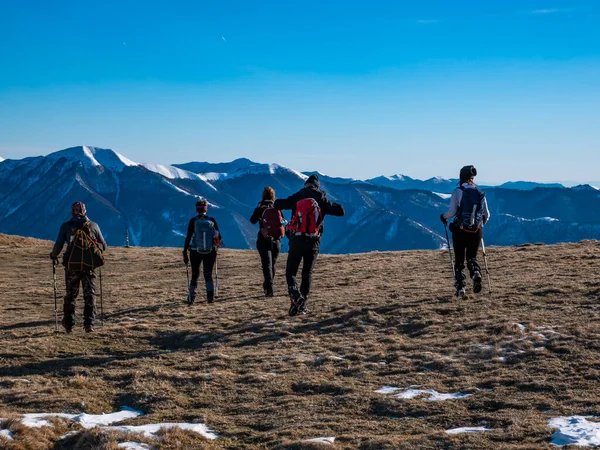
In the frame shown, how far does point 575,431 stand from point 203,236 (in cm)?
1356

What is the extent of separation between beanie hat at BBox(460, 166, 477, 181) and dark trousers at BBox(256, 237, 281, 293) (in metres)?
6.58

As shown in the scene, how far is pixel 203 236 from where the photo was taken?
63.8ft


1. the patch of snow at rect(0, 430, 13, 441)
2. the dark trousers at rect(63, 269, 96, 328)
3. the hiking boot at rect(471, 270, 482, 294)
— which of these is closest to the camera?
the patch of snow at rect(0, 430, 13, 441)

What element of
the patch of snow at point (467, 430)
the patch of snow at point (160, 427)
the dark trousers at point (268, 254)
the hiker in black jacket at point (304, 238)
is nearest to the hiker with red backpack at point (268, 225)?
the dark trousers at point (268, 254)

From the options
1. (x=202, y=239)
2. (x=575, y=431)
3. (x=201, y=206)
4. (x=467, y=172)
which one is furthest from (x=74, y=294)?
(x=575, y=431)

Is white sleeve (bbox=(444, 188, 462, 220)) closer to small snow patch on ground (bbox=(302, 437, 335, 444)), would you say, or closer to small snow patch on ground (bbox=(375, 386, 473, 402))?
small snow patch on ground (bbox=(375, 386, 473, 402))

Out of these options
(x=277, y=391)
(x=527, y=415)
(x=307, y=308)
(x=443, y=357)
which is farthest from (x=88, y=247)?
(x=527, y=415)

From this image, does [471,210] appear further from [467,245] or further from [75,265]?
[75,265]

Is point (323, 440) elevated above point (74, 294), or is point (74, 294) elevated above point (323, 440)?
point (74, 294)

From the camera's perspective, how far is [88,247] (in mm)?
15969

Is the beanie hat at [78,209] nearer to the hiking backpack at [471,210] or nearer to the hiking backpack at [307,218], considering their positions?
the hiking backpack at [307,218]

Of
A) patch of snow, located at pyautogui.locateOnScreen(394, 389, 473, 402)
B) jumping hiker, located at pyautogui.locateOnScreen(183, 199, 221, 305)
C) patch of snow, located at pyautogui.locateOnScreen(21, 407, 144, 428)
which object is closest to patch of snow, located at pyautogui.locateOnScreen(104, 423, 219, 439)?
patch of snow, located at pyautogui.locateOnScreen(21, 407, 144, 428)

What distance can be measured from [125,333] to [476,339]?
Answer: 896 cm

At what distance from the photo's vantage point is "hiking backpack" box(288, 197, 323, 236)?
53.6ft
